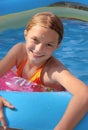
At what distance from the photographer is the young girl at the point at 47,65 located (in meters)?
2.20

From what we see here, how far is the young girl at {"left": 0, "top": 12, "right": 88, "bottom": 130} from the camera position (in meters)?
2.20

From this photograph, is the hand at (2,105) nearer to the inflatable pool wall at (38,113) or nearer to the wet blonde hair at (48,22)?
the inflatable pool wall at (38,113)

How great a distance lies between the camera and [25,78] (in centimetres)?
276

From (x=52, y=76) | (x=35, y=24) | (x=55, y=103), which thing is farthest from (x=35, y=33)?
(x=55, y=103)

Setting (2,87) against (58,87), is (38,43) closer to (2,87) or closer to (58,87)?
(58,87)

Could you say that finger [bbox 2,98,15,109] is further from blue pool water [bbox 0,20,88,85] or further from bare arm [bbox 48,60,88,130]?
blue pool water [bbox 0,20,88,85]

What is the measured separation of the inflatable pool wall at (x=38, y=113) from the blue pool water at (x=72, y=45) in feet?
5.21

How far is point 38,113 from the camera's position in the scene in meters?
2.23

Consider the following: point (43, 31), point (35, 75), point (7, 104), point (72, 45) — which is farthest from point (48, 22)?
point (72, 45)

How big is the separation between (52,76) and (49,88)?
14cm

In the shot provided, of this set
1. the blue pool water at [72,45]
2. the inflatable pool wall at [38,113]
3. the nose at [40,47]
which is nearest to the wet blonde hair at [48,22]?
the nose at [40,47]

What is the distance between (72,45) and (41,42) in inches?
91.1

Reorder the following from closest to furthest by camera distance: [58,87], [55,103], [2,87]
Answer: [55,103] < [58,87] < [2,87]

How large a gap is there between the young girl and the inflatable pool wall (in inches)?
1.6
